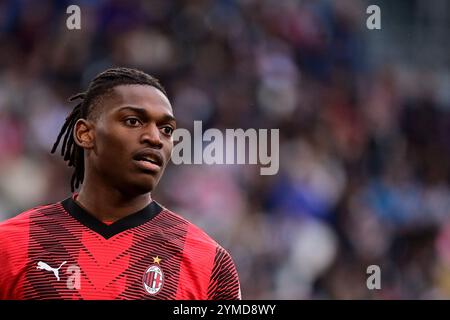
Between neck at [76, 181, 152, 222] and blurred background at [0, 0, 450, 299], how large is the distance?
369cm

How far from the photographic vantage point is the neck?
3.05 meters

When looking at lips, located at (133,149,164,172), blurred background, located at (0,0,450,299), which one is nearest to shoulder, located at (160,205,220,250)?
lips, located at (133,149,164,172)

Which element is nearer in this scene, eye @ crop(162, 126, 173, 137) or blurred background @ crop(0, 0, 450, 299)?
eye @ crop(162, 126, 173, 137)

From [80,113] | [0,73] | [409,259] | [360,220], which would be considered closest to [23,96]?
[0,73]

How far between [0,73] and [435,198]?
399 cm

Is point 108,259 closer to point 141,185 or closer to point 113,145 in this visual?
point 141,185

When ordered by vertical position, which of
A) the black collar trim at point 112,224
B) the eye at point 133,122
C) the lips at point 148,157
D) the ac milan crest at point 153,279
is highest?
the eye at point 133,122

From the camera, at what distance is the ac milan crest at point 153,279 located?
2910mm

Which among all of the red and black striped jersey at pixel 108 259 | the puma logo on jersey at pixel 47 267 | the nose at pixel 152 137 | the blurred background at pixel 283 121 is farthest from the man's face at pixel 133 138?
the blurred background at pixel 283 121

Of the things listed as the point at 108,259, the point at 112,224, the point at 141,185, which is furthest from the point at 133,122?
the point at 108,259

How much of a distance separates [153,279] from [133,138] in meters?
0.45

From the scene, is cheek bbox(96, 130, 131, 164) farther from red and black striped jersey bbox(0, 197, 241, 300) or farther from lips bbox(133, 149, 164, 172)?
red and black striped jersey bbox(0, 197, 241, 300)

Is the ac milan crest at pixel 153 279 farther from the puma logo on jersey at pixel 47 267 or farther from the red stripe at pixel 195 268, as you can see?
the puma logo on jersey at pixel 47 267
